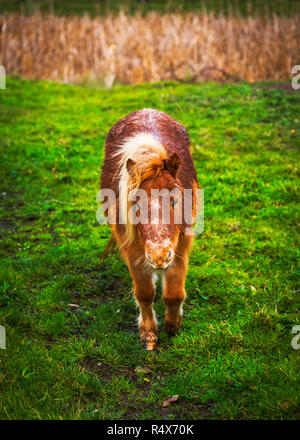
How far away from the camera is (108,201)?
437cm

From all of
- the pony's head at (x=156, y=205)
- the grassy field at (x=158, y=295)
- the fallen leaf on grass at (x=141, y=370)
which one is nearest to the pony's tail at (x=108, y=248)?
the grassy field at (x=158, y=295)

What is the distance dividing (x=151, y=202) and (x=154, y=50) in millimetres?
10989

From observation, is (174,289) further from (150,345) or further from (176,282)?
(150,345)

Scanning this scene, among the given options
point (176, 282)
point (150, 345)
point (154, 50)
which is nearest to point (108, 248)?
point (176, 282)

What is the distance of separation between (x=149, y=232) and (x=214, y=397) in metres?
1.42

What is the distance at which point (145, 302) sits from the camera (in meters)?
3.90

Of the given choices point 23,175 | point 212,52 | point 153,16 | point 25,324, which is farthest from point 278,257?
point 153,16

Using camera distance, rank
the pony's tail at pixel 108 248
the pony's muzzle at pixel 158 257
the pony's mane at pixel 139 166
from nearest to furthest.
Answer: the pony's muzzle at pixel 158 257 → the pony's mane at pixel 139 166 → the pony's tail at pixel 108 248

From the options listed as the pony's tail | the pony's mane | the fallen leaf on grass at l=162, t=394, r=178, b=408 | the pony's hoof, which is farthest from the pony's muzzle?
the pony's tail

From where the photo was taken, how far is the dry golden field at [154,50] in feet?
38.9

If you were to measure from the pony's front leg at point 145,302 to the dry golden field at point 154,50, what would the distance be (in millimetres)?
9608

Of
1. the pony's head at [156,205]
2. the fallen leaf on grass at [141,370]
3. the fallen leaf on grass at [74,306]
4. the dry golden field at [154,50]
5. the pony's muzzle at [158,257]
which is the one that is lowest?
the fallen leaf on grass at [141,370]

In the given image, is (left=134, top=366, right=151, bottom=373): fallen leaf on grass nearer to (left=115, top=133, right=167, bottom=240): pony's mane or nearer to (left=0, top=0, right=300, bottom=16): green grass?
(left=115, top=133, right=167, bottom=240): pony's mane

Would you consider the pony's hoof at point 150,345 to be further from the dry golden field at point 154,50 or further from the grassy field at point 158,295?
the dry golden field at point 154,50
